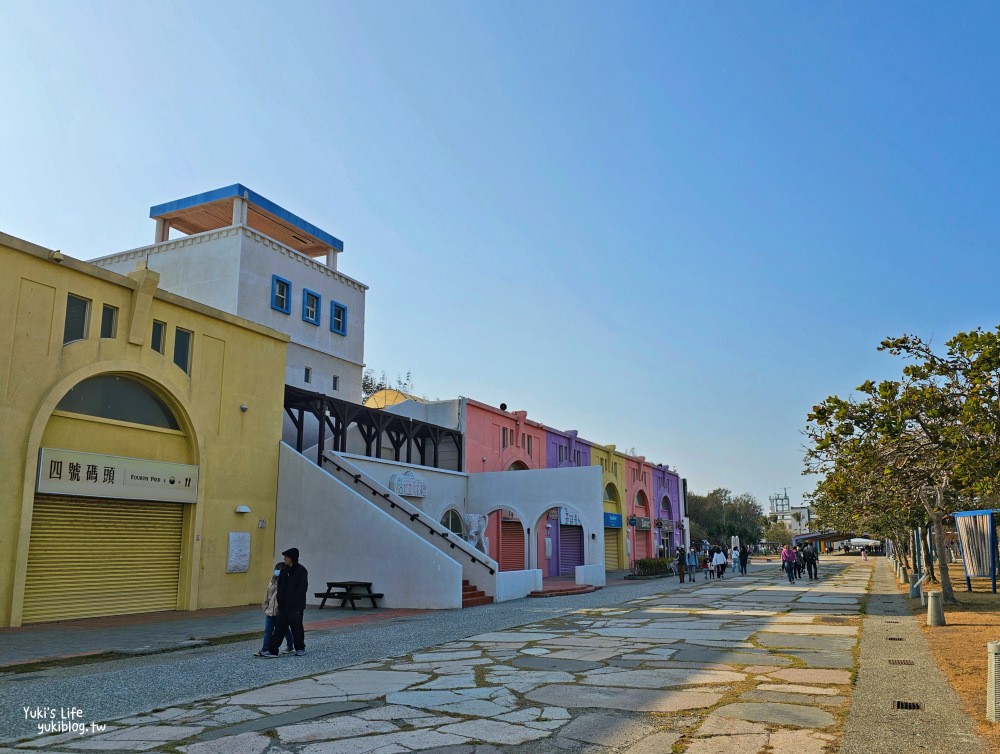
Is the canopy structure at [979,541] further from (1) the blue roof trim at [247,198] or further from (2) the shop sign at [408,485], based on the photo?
(1) the blue roof trim at [247,198]

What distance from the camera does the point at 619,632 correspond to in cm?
1373

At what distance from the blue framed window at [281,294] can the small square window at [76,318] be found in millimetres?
13192

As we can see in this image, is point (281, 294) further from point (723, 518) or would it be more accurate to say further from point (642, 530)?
point (723, 518)

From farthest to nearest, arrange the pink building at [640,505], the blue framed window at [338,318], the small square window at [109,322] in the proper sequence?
1. the pink building at [640,505]
2. the blue framed window at [338,318]
3. the small square window at [109,322]

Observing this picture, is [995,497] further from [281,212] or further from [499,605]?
[281,212]

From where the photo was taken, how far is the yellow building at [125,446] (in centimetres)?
1488

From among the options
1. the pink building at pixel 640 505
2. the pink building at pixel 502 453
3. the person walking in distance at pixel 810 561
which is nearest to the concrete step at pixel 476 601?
the pink building at pixel 502 453

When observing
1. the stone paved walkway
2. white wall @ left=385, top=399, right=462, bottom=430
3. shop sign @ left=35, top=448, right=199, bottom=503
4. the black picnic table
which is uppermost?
white wall @ left=385, top=399, right=462, bottom=430

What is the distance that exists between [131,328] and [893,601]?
20.3 m

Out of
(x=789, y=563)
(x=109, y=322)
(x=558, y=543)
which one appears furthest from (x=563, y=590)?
(x=109, y=322)

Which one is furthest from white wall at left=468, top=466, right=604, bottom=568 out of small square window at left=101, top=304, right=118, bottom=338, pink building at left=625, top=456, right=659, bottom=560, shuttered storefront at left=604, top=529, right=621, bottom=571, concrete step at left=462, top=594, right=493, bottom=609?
pink building at left=625, top=456, right=659, bottom=560

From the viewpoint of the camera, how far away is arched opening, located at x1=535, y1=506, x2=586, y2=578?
115 feet

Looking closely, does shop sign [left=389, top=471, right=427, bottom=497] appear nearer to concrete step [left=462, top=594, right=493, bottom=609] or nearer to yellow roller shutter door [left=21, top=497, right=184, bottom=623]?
concrete step [left=462, top=594, right=493, bottom=609]

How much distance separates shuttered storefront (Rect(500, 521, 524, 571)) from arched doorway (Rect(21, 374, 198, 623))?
16760 mm
